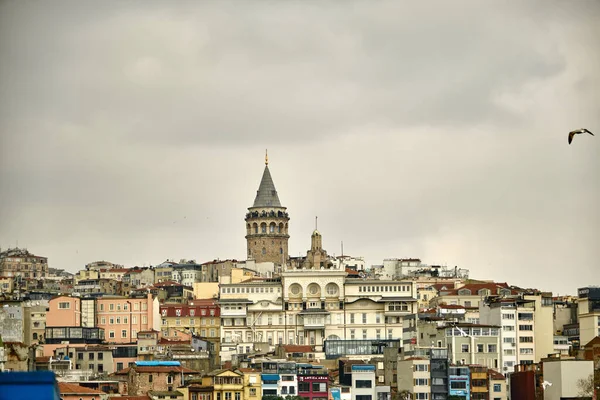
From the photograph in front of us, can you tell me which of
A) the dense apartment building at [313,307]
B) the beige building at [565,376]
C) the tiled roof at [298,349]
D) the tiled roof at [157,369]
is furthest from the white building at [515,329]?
the tiled roof at [157,369]

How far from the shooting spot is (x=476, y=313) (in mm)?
116250

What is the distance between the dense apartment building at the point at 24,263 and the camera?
6895 inches

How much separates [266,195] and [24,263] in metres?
31.9

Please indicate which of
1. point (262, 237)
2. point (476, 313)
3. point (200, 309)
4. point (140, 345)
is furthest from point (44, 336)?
point (262, 237)

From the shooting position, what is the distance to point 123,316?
400ft

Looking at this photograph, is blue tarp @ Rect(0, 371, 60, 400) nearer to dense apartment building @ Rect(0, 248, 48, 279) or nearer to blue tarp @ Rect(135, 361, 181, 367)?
blue tarp @ Rect(135, 361, 181, 367)

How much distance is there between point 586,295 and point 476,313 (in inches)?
268

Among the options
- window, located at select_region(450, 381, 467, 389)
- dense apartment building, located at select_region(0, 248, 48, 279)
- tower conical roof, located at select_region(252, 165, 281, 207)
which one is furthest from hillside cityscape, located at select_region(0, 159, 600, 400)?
dense apartment building, located at select_region(0, 248, 48, 279)

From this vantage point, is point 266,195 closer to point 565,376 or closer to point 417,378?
point 417,378

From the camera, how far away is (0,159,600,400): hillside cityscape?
9131cm

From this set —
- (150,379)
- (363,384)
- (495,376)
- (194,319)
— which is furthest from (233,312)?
(150,379)

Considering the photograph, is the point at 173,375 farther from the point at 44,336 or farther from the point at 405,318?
the point at 405,318

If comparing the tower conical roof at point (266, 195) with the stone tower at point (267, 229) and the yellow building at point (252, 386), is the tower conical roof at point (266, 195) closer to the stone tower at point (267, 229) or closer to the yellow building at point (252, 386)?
the stone tower at point (267, 229)

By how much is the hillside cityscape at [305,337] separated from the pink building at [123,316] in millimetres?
87
